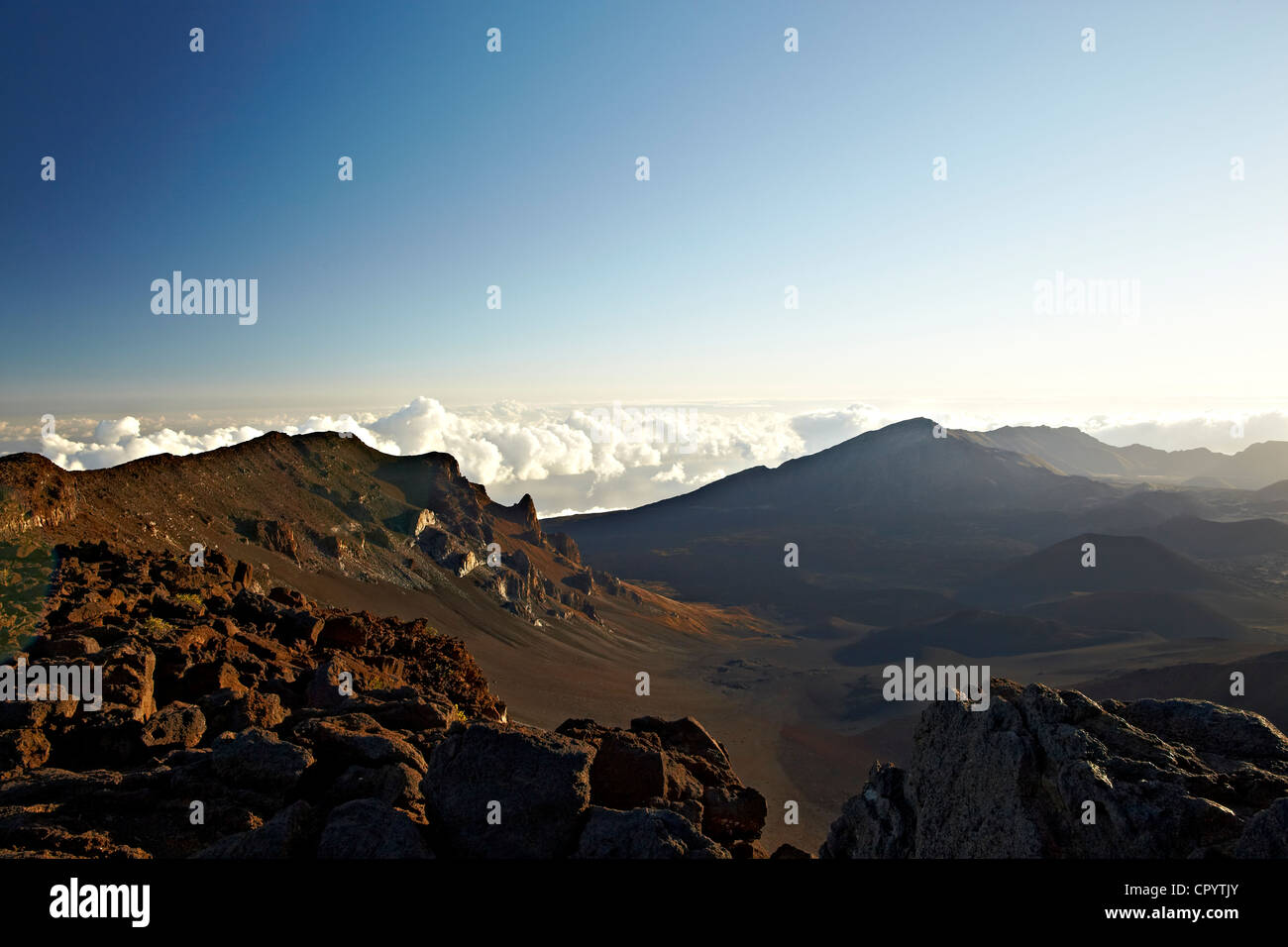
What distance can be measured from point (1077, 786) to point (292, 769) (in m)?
7.86

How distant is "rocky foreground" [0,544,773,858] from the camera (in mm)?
6320

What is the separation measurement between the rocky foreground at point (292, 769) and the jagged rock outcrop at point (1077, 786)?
221 centimetres

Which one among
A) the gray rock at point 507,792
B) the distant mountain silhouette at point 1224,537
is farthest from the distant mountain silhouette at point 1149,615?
the gray rock at point 507,792

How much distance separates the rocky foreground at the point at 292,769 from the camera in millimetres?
6320

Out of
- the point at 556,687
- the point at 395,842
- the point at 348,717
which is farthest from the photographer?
the point at 556,687

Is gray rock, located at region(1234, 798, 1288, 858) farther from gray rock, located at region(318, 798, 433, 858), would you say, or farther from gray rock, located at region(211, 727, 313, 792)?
gray rock, located at region(211, 727, 313, 792)

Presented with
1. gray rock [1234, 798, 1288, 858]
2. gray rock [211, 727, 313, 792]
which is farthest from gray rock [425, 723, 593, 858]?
gray rock [1234, 798, 1288, 858]

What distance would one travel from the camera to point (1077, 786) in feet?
20.5

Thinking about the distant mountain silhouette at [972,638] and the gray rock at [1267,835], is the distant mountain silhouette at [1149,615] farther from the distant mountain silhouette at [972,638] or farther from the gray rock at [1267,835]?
the gray rock at [1267,835]

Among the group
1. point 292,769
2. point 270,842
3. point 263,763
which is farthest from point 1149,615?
point 270,842

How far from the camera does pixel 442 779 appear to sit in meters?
6.90

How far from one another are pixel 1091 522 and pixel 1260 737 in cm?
13795
